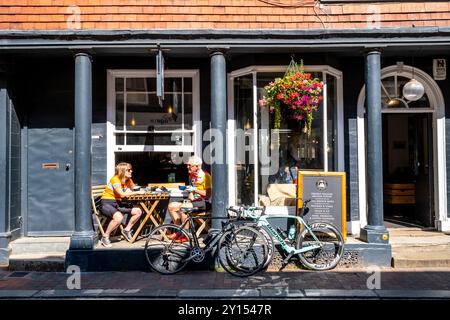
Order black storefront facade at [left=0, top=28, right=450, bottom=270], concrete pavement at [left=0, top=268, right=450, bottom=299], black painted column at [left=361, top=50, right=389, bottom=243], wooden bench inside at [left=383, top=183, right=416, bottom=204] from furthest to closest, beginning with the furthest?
wooden bench inside at [left=383, top=183, right=416, bottom=204] → black storefront facade at [left=0, top=28, right=450, bottom=270] → black painted column at [left=361, top=50, right=389, bottom=243] → concrete pavement at [left=0, top=268, right=450, bottom=299]

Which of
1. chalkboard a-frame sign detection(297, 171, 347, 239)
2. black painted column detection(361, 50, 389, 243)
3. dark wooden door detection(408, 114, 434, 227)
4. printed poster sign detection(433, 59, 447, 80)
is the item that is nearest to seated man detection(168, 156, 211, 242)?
chalkboard a-frame sign detection(297, 171, 347, 239)

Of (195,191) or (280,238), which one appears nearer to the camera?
(280,238)

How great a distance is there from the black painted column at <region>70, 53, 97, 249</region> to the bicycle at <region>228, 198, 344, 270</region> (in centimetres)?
238

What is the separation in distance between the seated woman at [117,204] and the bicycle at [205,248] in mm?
853

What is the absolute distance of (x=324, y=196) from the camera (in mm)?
7363

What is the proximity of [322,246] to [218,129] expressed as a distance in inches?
99.0

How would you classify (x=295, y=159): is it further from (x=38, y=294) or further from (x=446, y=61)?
(x=38, y=294)

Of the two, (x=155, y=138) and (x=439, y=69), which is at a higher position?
(x=439, y=69)

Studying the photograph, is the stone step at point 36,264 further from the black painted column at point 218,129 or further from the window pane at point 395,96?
the window pane at point 395,96

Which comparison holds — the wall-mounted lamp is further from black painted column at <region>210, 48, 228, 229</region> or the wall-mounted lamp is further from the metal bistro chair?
the metal bistro chair

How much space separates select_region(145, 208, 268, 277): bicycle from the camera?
673cm

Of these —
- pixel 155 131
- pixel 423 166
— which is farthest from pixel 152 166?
pixel 423 166

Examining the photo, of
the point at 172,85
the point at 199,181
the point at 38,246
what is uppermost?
the point at 172,85

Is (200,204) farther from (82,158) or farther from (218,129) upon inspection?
(82,158)
